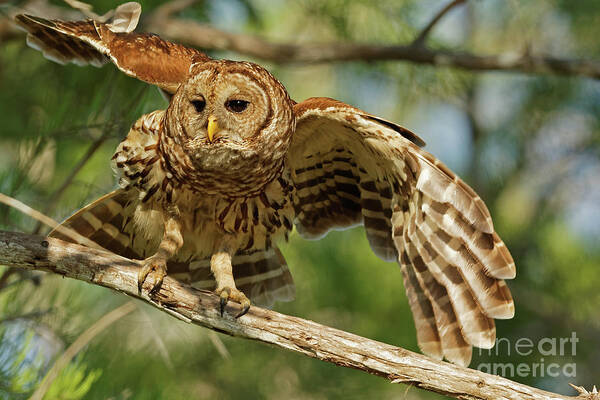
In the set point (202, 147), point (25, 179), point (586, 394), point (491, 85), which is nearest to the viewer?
point (586, 394)

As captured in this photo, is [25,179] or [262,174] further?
[262,174]

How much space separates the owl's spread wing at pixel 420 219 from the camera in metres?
2.60

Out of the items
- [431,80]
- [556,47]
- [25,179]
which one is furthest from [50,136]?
[556,47]

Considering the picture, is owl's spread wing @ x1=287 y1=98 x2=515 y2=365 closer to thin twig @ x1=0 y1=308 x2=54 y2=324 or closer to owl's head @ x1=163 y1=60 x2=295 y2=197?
owl's head @ x1=163 y1=60 x2=295 y2=197

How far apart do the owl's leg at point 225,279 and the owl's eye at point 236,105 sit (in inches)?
27.2

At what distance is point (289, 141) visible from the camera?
2.96 m

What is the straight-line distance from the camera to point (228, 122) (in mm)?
2900

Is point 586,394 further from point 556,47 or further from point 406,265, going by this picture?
point 556,47

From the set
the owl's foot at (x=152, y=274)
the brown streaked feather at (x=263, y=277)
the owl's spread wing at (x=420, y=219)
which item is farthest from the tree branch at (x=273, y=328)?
the brown streaked feather at (x=263, y=277)

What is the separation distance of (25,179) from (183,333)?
1468 millimetres

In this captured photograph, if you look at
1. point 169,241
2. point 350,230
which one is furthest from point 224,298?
point 350,230

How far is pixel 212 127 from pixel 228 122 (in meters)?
0.10

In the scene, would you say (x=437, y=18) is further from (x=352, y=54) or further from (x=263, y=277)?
(x=263, y=277)

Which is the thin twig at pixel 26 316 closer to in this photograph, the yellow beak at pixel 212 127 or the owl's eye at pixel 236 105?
the yellow beak at pixel 212 127
